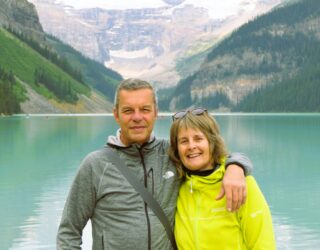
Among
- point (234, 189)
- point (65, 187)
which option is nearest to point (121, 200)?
point (234, 189)

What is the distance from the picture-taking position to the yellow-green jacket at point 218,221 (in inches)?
227

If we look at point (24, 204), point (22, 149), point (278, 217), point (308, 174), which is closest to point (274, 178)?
point (308, 174)

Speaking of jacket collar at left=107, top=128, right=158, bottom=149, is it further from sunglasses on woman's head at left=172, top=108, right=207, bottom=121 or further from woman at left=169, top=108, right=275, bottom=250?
sunglasses on woman's head at left=172, top=108, right=207, bottom=121

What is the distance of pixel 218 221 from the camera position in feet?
19.3

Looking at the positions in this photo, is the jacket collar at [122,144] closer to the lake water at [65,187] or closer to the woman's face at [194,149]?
the woman's face at [194,149]

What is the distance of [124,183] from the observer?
5.88 meters

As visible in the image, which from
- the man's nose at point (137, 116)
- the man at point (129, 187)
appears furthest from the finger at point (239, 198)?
the man's nose at point (137, 116)

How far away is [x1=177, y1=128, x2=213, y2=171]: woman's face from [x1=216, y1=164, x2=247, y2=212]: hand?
Result: 1.10 feet

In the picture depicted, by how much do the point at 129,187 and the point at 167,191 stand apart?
1.33ft

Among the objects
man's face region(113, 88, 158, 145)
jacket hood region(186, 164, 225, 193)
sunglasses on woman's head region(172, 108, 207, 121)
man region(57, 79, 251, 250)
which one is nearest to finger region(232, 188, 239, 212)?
man region(57, 79, 251, 250)

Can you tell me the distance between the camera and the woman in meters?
5.78

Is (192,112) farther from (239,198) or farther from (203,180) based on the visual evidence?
(239,198)

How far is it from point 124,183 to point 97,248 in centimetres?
73

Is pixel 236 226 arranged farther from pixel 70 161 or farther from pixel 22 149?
pixel 22 149
